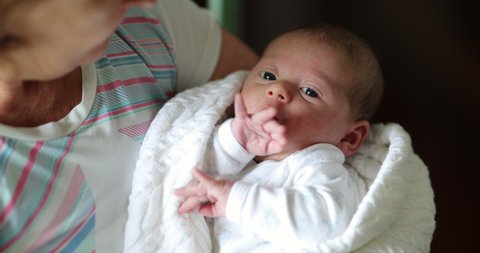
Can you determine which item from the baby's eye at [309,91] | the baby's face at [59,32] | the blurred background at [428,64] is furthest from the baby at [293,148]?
the blurred background at [428,64]

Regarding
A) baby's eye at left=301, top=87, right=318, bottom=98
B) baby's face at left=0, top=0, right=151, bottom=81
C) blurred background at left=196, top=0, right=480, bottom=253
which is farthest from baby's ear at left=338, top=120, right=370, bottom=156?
blurred background at left=196, top=0, right=480, bottom=253

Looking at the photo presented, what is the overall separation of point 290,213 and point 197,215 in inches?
6.8

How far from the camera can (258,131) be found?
0.99m

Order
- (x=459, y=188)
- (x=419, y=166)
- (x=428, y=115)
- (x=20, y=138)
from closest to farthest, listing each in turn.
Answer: (x=20, y=138) → (x=419, y=166) → (x=459, y=188) → (x=428, y=115)

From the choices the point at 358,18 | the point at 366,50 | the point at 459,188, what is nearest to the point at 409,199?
the point at 366,50

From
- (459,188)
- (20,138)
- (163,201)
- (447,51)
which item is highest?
(20,138)

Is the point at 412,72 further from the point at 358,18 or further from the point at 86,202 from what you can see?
the point at 86,202

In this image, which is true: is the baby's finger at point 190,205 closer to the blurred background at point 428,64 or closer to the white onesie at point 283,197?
the white onesie at point 283,197

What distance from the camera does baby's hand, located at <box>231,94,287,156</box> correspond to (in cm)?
96

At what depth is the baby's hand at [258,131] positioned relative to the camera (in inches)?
37.9

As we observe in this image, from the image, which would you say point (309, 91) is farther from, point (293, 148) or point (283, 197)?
point (283, 197)

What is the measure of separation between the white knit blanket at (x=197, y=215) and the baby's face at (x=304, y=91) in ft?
0.30

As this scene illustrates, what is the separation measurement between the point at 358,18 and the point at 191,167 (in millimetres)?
1761

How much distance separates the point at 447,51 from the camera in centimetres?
243
